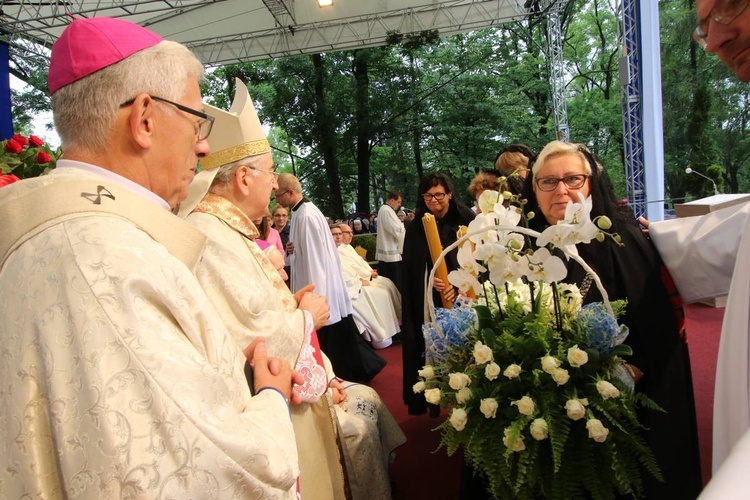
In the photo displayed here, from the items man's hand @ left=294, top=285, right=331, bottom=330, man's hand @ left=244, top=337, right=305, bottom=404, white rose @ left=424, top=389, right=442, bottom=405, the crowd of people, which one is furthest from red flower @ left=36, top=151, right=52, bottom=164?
white rose @ left=424, top=389, right=442, bottom=405

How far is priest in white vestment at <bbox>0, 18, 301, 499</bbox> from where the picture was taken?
828 millimetres

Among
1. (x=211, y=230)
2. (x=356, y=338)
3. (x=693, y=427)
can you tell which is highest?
(x=211, y=230)

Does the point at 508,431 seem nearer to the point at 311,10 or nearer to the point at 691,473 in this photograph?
the point at 691,473

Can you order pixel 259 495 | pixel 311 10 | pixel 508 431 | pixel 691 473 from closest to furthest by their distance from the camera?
pixel 259 495 < pixel 508 431 < pixel 691 473 < pixel 311 10

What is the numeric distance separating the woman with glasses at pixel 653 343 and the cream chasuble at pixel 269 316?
1.18m

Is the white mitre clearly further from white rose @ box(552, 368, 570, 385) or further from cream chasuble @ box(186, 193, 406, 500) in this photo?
white rose @ box(552, 368, 570, 385)

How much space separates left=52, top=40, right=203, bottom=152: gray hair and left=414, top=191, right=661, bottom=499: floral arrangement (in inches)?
33.1

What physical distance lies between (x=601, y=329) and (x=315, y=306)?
46.5 inches

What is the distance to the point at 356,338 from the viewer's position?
554 cm

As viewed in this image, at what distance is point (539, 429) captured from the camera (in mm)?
1278

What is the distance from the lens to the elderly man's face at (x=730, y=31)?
1056mm

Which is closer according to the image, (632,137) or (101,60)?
(101,60)

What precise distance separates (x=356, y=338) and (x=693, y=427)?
156 inches

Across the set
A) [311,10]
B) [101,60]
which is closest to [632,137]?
[311,10]
